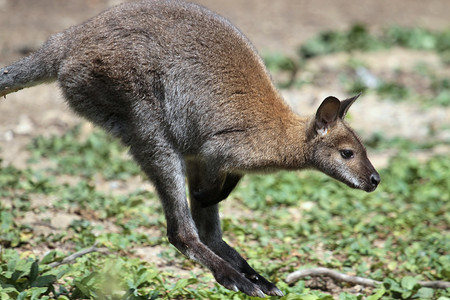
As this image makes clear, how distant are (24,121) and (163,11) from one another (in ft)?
14.5

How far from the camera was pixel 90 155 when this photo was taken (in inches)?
317

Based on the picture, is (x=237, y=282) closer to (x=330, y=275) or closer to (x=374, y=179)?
(x=330, y=275)

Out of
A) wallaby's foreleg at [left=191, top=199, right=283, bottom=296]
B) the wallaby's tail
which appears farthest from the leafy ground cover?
the wallaby's tail

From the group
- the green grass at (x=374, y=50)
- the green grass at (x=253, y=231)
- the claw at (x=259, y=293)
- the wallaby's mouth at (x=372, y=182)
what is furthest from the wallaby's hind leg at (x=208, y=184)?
the green grass at (x=374, y=50)

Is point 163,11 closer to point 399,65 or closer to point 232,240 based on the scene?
point 232,240

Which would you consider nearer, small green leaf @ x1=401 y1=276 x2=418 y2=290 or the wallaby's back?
the wallaby's back

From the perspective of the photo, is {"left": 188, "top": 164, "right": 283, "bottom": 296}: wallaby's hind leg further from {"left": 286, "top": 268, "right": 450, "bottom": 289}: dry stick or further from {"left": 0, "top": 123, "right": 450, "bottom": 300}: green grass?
{"left": 286, "top": 268, "right": 450, "bottom": 289}: dry stick

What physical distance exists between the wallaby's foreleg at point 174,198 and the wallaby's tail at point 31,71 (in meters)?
0.88

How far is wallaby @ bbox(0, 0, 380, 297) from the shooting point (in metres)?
5.07

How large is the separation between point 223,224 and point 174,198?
1619 millimetres

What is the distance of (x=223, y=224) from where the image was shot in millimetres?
6594

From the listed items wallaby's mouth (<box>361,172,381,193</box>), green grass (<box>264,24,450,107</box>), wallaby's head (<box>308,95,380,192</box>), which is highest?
green grass (<box>264,24,450,107</box>)

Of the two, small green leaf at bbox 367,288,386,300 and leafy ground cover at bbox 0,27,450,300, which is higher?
leafy ground cover at bbox 0,27,450,300

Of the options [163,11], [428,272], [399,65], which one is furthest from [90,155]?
[399,65]
